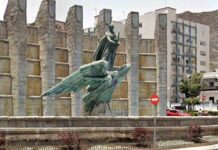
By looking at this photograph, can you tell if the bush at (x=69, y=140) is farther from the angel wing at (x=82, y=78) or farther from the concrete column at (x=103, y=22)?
the concrete column at (x=103, y=22)

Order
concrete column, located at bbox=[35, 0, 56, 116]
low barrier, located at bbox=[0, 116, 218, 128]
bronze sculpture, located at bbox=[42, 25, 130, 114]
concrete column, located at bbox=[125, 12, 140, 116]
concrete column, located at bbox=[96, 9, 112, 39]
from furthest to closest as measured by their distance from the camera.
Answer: concrete column, located at bbox=[125, 12, 140, 116] < concrete column, located at bbox=[96, 9, 112, 39] < concrete column, located at bbox=[35, 0, 56, 116] < bronze sculpture, located at bbox=[42, 25, 130, 114] < low barrier, located at bbox=[0, 116, 218, 128]

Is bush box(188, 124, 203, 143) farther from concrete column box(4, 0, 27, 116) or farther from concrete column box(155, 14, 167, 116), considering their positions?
concrete column box(155, 14, 167, 116)

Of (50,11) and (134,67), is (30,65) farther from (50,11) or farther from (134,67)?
(134,67)

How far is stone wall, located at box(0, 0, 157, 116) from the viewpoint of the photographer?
4053 cm

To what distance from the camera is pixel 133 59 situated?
162 feet

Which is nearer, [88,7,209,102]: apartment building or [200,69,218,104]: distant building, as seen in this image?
[200,69,218,104]: distant building

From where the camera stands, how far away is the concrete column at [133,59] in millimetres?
48250

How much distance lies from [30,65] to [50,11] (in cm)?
552

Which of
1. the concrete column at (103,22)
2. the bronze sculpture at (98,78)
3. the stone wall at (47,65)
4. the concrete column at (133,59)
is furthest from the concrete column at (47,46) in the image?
the bronze sculpture at (98,78)

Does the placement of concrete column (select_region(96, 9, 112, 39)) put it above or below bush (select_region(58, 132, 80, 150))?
above

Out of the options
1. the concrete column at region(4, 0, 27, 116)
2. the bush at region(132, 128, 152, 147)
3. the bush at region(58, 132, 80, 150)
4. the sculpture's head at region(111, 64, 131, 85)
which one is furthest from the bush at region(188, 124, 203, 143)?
the concrete column at region(4, 0, 27, 116)

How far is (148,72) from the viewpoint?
167ft

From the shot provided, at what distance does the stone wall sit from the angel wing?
15662 mm

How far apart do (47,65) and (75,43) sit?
409 cm
